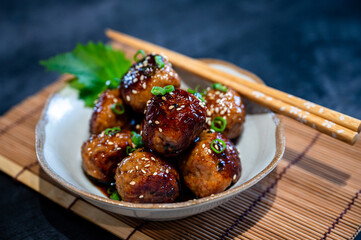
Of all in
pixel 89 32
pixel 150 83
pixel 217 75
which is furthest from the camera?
pixel 89 32

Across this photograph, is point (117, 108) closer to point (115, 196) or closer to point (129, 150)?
point (129, 150)

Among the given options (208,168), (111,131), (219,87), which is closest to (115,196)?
(111,131)

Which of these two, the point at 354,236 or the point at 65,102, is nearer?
the point at 354,236

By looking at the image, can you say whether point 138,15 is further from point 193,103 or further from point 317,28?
point 193,103

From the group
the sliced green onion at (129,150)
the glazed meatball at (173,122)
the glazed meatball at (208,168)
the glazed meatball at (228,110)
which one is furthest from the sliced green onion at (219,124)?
the sliced green onion at (129,150)

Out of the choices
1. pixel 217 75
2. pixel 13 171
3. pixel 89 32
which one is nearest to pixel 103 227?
pixel 13 171

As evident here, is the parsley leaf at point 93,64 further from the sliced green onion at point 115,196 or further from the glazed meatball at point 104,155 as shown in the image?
the sliced green onion at point 115,196

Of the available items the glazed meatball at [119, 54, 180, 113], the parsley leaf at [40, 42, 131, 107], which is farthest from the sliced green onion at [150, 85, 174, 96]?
the parsley leaf at [40, 42, 131, 107]
